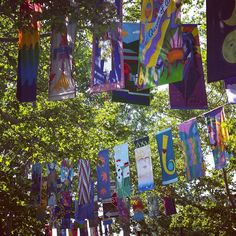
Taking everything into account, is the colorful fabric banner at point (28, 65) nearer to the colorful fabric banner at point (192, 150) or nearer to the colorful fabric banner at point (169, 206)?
the colorful fabric banner at point (192, 150)

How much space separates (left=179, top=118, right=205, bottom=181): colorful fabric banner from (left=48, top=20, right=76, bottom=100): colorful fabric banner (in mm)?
5231

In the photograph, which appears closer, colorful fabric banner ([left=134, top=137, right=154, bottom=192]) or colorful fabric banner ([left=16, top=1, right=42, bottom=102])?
colorful fabric banner ([left=16, top=1, right=42, bottom=102])

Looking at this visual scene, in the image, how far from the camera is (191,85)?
356 inches

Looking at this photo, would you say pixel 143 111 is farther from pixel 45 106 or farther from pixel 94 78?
pixel 94 78

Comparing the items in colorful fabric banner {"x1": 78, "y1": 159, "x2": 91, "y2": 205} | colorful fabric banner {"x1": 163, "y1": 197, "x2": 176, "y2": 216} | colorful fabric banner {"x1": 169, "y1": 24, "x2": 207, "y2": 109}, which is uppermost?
colorful fabric banner {"x1": 169, "y1": 24, "x2": 207, "y2": 109}

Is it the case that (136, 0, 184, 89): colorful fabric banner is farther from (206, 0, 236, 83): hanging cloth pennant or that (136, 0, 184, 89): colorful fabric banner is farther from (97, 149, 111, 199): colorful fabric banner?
(97, 149, 111, 199): colorful fabric banner

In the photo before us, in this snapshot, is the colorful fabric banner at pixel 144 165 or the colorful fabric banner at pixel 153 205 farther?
the colorful fabric banner at pixel 153 205

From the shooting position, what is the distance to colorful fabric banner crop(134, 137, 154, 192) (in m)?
13.9

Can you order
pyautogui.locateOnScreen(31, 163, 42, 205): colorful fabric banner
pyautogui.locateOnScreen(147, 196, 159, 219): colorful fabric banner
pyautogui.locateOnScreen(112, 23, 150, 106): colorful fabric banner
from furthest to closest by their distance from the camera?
pyautogui.locateOnScreen(147, 196, 159, 219): colorful fabric banner, pyautogui.locateOnScreen(31, 163, 42, 205): colorful fabric banner, pyautogui.locateOnScreen(112, 23, 150, 106): colorful fabric banner

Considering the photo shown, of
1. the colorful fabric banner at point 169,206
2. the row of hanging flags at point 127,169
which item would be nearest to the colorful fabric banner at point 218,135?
the row of hanging flags at point 127,169

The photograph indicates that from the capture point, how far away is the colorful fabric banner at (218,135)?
41.0ft

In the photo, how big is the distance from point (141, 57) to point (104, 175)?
7.96 metres

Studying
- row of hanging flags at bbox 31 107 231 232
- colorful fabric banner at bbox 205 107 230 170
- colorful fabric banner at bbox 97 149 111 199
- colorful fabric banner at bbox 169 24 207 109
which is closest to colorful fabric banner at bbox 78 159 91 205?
row of hanging flags at bbox 31 107 231 232

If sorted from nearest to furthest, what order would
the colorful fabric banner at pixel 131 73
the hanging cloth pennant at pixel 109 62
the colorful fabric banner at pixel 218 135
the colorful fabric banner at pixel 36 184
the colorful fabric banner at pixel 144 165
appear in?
the hanging cloth pennant at pixel 109 62 < the colorful fabric banner at pixel 131 73 < the colorful fabric banner at pixel 218 135 < the colorful fabric banner at pixel 144 165 < the colorful fabric banner at pixel 36 184
